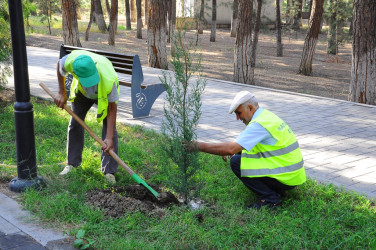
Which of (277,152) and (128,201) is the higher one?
(277,152)

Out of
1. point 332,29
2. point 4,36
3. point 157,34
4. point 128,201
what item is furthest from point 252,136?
point 332,29

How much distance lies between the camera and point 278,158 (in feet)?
13.3

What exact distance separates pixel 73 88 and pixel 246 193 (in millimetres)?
2181

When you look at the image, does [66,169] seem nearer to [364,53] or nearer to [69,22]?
[364,53]

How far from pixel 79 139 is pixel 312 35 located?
37.0 feet

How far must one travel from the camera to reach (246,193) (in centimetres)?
442

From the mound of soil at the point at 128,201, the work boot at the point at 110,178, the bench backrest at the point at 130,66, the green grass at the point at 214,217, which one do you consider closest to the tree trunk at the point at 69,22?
the bench backrest at the point at 130,66

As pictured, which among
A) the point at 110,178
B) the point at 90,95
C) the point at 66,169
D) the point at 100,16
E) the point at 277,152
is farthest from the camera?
the point at 100,16

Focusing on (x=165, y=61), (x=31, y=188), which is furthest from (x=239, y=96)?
(x=165, y=61)

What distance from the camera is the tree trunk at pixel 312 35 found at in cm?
1388

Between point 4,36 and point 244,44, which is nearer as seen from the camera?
point 4,36

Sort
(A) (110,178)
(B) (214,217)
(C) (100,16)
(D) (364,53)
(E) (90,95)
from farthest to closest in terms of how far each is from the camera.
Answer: (C) (100,16) → (D) (364,53) → (A) (110,178) → (E) (90,95) → (B) (214,217)

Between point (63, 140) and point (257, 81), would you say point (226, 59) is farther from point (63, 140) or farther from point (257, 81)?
point (63, 140)

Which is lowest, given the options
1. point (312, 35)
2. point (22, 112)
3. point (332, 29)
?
point (22, 112)
